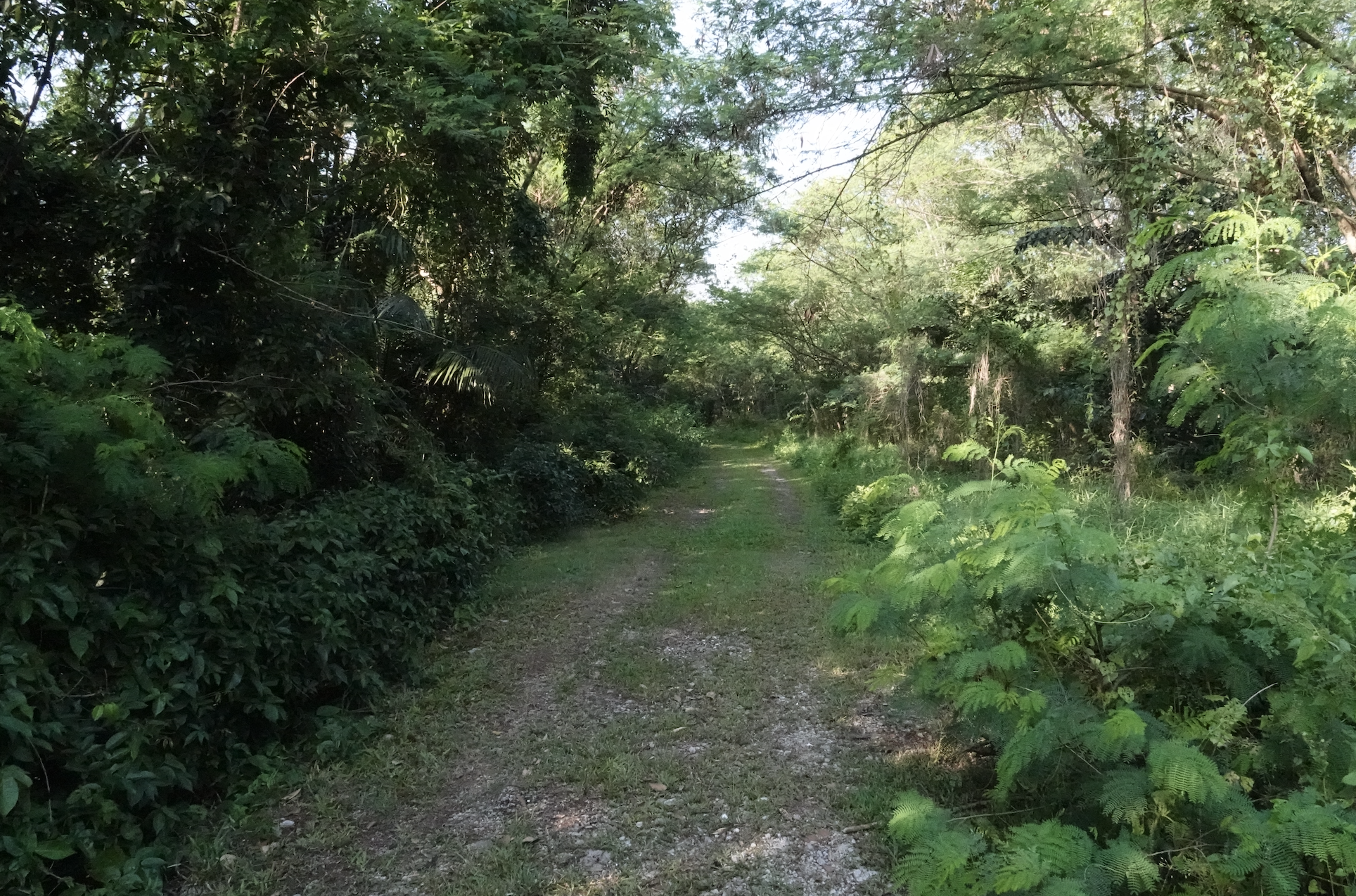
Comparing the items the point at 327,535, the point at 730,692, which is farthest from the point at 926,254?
the point at 327,535

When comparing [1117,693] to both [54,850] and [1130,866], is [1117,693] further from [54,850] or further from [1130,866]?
[54,850]

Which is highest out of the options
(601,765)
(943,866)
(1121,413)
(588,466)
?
(1121,413)

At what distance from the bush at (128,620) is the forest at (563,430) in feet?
0.08

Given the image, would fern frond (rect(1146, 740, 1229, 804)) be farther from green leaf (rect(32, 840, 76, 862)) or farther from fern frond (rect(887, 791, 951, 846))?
green leaf (rect(32, 840, 76, 862))

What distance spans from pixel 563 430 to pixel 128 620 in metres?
9.11

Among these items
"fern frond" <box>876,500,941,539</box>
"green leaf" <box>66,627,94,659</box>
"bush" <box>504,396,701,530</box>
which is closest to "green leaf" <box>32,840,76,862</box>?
"green leaf" <box>66,627,94,659</box>

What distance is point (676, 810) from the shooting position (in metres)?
3.92

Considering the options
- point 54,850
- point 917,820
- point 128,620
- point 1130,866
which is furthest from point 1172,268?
point 54,850

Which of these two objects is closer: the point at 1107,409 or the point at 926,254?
the point at 1107,409

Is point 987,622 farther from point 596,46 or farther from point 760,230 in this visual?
point 760,230

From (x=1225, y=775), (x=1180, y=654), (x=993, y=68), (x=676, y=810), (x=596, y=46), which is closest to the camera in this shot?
(x=1225, y=775)

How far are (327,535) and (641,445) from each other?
10262 millimetres

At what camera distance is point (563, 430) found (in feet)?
41.4

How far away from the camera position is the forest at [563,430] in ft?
9.77
